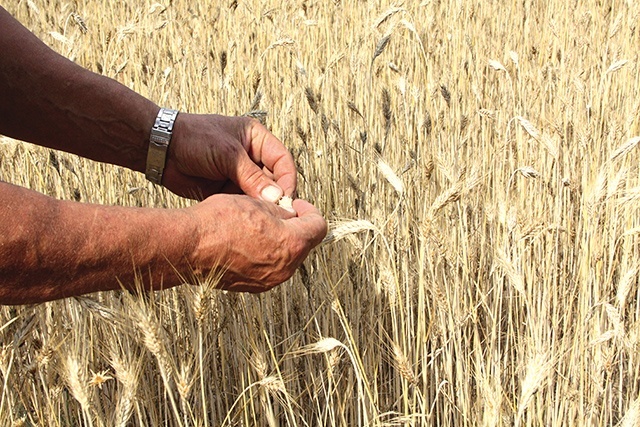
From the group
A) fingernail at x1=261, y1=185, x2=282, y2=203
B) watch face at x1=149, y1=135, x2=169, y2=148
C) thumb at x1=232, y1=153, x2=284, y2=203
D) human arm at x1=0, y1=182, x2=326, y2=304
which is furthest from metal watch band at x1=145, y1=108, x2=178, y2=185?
human arm at x1=0, y1=182, x2=326, y2=304

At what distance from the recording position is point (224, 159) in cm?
148

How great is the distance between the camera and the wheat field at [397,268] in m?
1.28

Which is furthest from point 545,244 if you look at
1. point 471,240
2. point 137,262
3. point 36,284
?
point 36,284

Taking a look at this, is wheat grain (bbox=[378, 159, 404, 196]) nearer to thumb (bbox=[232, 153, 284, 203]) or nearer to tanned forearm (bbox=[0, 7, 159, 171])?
thumb (bbox=[232, 153, 284, 203])

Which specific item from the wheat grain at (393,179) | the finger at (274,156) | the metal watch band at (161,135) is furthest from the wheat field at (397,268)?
the metal watch band at (161,135)

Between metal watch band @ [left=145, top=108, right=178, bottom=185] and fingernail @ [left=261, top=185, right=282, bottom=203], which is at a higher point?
metal watch band @ [left=145, top=108, right=178, bottom=185]

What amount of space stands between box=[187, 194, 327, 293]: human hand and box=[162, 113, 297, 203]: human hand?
1.04 ft

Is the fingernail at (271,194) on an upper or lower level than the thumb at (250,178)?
lower

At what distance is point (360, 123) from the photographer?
2.42 m

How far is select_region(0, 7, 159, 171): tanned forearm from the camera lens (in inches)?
56.3

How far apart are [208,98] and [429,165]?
108 cm

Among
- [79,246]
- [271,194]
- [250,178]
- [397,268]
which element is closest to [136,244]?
[79,246]

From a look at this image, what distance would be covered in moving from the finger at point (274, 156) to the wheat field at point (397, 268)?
0.52 ft

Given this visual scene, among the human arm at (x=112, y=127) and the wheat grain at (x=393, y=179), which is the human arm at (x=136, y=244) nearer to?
the wheat grain at (x=393, y=179)
